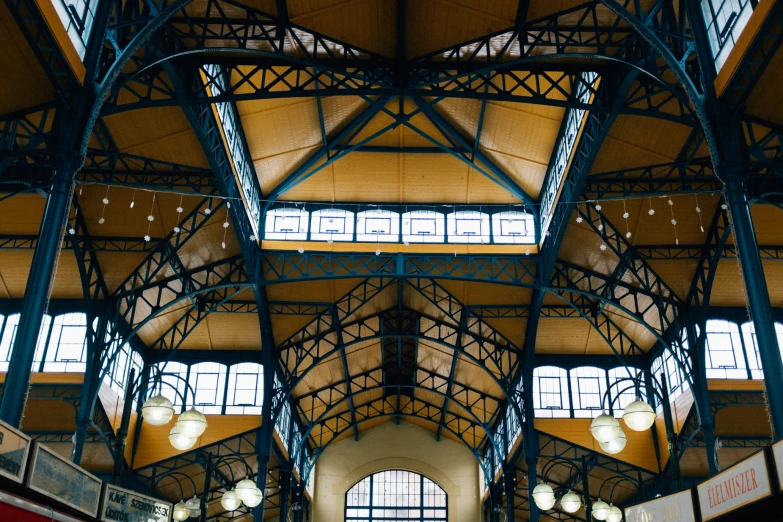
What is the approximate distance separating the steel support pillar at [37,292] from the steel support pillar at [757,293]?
35.6ft

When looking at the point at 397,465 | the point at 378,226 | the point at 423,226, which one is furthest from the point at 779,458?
the point at 397,465

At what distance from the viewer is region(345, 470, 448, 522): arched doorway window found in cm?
4631

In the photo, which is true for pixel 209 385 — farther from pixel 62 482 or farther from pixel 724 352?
pixel 62 482

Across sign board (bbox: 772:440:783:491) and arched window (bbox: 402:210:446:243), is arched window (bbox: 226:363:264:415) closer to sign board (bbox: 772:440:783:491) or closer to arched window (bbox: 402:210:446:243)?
arched window (bbox: 402:210:446:243)

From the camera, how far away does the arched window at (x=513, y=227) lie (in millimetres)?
28500

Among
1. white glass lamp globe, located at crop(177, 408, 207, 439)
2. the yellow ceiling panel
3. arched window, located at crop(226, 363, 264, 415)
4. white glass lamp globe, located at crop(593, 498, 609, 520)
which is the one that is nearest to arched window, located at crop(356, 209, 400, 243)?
the yellow ceiling panel

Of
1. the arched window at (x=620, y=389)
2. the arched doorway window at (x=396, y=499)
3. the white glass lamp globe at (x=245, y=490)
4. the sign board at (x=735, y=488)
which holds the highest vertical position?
the arched window at (x=620, y=389)

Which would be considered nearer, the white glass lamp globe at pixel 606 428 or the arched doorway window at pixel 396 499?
the white glass lamp globe at pixel 606 428

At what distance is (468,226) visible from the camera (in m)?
29.1

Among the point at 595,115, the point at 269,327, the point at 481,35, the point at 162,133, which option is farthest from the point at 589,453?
the point at 162,133

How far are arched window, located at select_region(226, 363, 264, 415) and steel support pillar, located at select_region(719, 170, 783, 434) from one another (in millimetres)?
24595

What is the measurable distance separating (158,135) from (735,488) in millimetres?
16283

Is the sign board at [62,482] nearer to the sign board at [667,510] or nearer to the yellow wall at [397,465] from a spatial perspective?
the sign board at [667,510]

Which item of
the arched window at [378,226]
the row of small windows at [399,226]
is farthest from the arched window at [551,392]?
the arched window at [378,226]
